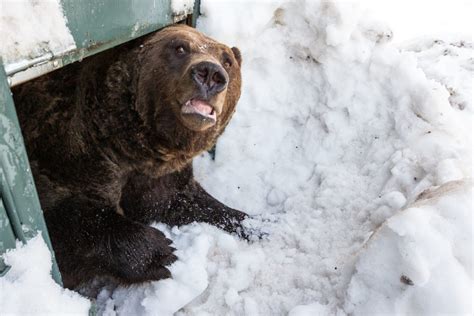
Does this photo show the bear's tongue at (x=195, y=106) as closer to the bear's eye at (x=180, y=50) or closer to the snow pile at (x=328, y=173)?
the bear's eye at (x=180, y=50)

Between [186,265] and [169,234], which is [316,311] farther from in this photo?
[169,234]

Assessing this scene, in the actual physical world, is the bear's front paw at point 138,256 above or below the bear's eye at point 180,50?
below

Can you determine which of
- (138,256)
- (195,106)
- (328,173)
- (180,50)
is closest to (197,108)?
(195,106)

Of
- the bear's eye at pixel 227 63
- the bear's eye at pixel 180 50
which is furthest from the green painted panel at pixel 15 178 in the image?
the bear's eye at pixel 227 63

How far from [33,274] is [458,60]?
338 cm

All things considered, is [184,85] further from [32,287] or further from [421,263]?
[421,263]

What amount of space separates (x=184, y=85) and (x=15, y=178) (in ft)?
3.45

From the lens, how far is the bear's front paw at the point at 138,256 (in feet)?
8.29

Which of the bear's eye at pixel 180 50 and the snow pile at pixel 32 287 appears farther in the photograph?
the bear's eye at pixel 180 50

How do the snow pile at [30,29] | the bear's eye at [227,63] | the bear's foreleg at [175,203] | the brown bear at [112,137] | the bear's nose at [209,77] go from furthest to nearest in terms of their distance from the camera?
the bear's foreleg at [175,203] < the bear's eye at [227,63] < the brown bear at [112,137] < the bear's nose at [209,77] < the snow pile at [30,29]

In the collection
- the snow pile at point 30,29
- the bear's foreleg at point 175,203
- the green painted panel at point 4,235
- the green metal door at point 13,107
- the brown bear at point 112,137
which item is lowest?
the bear's foreleg at point 175,203

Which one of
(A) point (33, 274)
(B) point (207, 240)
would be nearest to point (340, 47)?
(B) point (207, 240)

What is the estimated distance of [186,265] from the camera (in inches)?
103

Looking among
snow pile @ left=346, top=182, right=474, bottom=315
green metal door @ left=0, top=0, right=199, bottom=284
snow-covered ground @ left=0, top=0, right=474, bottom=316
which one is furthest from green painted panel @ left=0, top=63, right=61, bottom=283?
snow pile @ left=346, top=182, right=474, bottom=315
